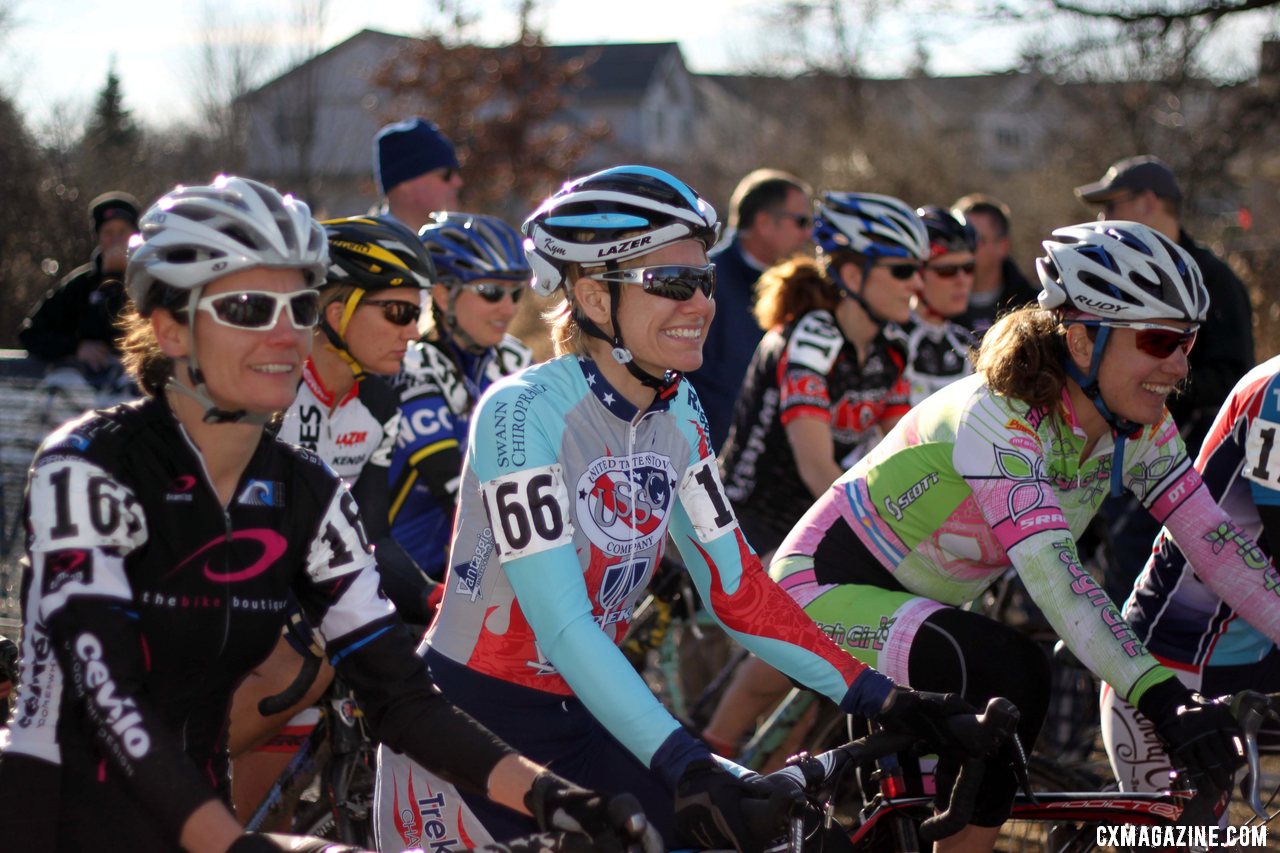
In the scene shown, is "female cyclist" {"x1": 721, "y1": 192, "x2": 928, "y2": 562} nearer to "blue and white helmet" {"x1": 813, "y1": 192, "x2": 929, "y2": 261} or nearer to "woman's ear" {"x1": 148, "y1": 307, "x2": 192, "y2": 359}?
"blue and white helmet" {"x1": 813, "y1": 192, "x2": 929, "y2": 261}

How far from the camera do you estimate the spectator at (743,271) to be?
7512mm

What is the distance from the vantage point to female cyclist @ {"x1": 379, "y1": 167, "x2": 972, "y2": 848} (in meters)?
3.11

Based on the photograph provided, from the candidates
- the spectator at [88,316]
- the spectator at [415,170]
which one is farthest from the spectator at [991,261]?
the spectator at [88,316]

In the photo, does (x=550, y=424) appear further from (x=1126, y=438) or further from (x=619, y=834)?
(x=1126, y=438)

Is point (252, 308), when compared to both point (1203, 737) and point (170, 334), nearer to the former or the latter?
point (170, 334)

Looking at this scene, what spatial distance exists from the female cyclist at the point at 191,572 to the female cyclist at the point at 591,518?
0.36m

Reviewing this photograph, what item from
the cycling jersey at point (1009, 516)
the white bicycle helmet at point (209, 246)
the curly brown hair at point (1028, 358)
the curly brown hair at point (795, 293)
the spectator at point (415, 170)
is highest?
the spectator at point (415, 170)

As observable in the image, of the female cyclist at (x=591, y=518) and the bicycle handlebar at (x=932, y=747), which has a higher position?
the female cyclist at (x=591, y=518)

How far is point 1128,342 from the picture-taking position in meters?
3.90

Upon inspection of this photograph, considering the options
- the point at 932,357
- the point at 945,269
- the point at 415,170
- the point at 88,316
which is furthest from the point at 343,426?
the point at 88,316

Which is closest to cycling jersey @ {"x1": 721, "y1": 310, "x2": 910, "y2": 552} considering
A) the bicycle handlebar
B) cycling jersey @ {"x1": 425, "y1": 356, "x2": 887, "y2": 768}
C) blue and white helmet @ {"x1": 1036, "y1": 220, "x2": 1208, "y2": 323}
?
blue and white helmet @ {"x1": 1036, "y1": 220, "x2": 1208, "y2": 323}

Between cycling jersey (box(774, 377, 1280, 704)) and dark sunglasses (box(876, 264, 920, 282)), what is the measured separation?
1.93m

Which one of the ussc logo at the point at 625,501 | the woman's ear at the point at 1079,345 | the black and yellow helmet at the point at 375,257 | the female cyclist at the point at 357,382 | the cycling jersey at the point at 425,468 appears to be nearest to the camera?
the ussc logo at the point at 625,501

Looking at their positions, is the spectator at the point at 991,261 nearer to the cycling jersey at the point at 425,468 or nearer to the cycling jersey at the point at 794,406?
the cycling jersey at the point at 794,406
